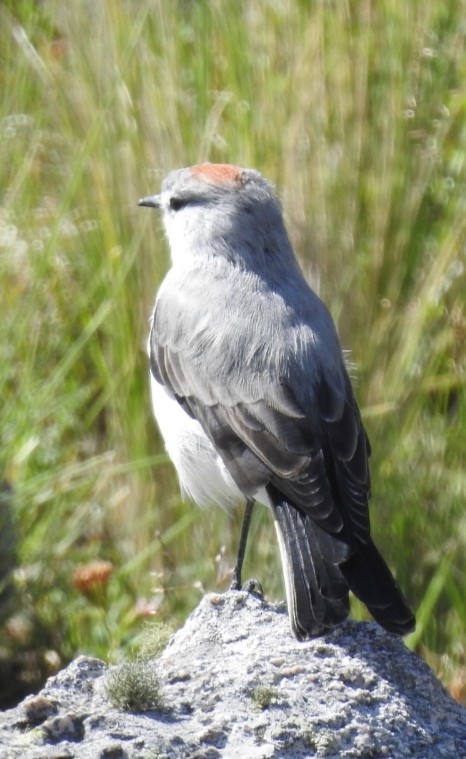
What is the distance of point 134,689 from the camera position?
3.05m

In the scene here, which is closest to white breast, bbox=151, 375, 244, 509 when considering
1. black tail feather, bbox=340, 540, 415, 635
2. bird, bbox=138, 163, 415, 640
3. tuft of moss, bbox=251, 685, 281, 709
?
bird, bbox=138, 163, 415, 640

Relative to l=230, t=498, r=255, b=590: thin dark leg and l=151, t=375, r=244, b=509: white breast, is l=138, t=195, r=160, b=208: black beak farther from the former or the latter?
l=230, t=498, r=255, b=590: thin dark leg

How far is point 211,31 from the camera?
601cm

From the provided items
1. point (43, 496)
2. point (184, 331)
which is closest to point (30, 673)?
point (43, 496)

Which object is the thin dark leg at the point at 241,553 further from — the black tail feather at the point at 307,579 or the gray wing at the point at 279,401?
the black tail feather at the point at 307,579

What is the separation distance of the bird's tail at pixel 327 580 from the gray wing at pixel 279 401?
5cm

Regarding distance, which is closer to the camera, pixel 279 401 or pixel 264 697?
pixel 264 697

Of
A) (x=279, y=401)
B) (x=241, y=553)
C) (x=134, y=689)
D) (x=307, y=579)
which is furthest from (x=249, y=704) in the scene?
(x=241, y=553)

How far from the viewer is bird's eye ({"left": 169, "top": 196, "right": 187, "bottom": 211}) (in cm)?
487

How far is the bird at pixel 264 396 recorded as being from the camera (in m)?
3.68

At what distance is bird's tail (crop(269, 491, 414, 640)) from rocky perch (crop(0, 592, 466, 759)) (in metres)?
0.11

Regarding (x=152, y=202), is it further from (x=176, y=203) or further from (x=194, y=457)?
(x=194, y=457)

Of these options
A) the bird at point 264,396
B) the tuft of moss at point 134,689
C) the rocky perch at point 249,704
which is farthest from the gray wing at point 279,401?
the tuft of moss at point 134,689

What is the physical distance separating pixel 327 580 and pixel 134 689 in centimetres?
77
